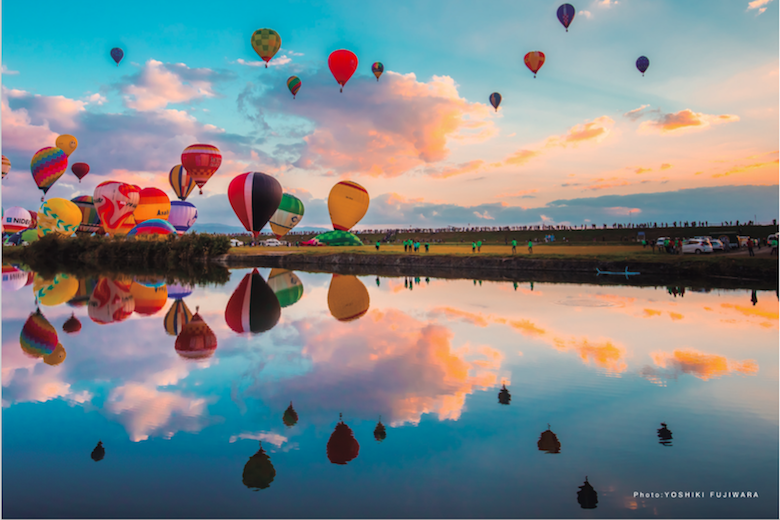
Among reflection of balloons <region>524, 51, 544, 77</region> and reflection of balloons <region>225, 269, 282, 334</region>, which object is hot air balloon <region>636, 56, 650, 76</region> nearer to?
reflection of balloons <region>524, 51, 544, 77</region>

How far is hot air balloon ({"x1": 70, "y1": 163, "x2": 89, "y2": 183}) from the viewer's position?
57.8 m

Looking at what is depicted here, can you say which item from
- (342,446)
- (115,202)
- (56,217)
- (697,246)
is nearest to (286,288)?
(342,446)

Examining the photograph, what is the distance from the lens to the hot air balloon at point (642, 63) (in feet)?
117

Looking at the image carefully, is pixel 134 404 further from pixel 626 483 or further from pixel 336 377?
pixel 626 483

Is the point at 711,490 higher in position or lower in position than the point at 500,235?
lower

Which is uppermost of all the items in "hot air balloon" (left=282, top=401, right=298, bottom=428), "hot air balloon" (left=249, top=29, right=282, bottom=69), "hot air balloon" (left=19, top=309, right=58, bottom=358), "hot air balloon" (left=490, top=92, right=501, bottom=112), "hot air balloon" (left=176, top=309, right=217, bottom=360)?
"hot air balloon" (left=249, top=29, right=282, bottom=69)

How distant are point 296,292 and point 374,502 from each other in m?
18.5

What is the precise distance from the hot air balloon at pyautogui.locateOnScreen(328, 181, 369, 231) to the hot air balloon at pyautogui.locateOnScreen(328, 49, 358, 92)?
Answer: 68.7ft

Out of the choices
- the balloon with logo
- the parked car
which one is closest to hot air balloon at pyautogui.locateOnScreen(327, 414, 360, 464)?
the parked car

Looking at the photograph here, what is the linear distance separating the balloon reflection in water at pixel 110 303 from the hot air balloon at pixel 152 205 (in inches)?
1114

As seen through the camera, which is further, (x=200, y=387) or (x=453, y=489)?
(x=200, y=387)

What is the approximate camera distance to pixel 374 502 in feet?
16.3

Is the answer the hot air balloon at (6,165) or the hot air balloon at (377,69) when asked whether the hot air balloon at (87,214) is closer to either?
the hot air balloon at (6,165)

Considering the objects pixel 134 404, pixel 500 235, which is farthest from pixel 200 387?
pixel 500 235
